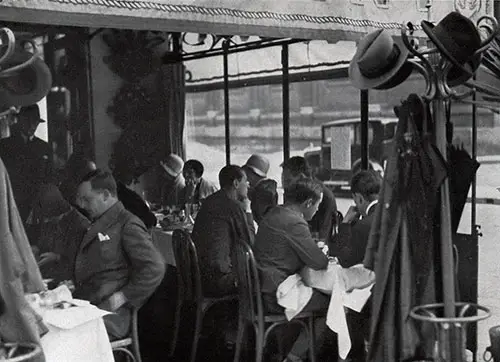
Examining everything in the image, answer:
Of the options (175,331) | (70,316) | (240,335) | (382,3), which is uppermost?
(382,3)

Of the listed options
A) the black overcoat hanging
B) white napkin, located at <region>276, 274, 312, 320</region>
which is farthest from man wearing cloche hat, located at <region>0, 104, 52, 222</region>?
the black overcoat hanging

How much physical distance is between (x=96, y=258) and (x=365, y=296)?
181 centimetres

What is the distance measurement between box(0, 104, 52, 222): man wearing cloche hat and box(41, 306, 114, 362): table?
341cm

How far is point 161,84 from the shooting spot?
11.1 metres

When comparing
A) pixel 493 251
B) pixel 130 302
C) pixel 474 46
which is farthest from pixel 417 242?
pixel 493 251

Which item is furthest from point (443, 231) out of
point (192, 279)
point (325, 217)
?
point (325, 217)

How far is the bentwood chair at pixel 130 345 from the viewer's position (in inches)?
177

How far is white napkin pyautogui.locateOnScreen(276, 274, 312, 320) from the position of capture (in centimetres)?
493

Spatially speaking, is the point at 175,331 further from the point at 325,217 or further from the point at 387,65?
the point at 387,65

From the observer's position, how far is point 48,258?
539cm

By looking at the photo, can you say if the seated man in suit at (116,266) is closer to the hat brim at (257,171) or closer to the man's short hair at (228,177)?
the man's short hair at (228,177)

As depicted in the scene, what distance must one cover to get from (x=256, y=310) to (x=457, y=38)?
2.48 meters

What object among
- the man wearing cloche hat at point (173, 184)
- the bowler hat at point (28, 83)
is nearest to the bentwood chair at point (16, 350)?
the bowler hat at point (28, 83)

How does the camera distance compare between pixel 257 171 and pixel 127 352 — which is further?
pixel 257 171
